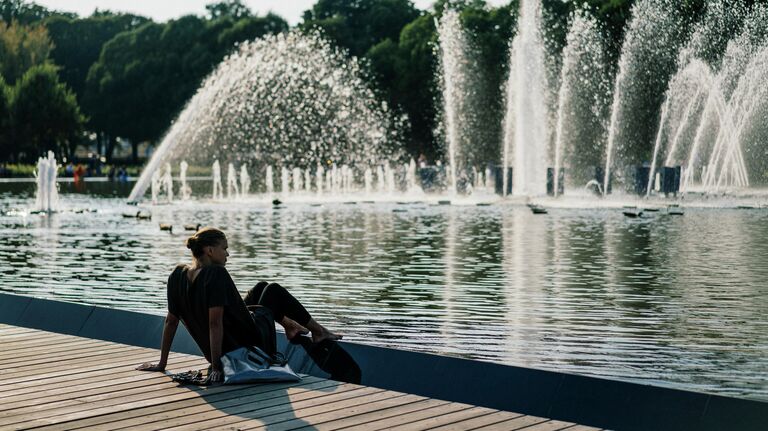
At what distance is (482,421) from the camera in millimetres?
6672

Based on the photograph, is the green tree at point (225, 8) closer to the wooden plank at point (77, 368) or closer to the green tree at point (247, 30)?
the green tree at point (247, 30)

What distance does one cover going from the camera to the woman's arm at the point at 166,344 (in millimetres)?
8141

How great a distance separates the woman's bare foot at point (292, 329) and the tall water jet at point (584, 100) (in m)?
52.0

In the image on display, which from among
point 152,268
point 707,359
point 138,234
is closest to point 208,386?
point 707,359

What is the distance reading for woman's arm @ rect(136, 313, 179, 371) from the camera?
8141mm

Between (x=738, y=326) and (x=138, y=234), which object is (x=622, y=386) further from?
(x=138, y=234)

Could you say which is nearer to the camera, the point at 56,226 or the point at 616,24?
the point at 56,226

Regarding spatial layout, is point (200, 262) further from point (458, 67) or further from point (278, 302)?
point (458, 67)

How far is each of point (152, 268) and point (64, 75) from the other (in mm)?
96346

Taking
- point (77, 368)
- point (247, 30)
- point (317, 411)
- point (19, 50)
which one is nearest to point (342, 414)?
point (317, 411)

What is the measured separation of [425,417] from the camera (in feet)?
22.2

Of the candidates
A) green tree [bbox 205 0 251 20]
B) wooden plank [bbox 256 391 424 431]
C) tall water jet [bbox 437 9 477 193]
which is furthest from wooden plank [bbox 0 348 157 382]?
green tree [bbox 205 0 251 20]

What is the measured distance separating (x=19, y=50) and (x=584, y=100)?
4986 centimetres

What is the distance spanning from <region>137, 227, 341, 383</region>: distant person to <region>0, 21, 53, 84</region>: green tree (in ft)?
294
